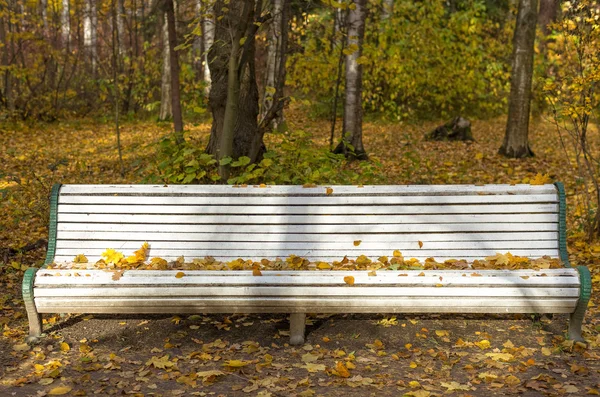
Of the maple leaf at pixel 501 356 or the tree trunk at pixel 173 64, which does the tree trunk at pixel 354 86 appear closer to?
the tree trunk at pixel 173 64

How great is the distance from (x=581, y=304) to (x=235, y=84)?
137 inches

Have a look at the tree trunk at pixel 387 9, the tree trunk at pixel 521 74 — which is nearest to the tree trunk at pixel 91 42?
the tree trunk at pixel 387 9

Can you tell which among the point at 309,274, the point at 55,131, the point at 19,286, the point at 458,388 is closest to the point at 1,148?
the point at 55,131

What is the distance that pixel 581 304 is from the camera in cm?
398

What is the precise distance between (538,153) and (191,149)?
7.00 meters

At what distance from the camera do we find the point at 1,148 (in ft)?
38.5

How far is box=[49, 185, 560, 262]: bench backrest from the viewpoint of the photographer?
4.52 metres

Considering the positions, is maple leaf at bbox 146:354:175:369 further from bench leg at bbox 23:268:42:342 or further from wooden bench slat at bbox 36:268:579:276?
bench leg at bbox 23:268:42:342

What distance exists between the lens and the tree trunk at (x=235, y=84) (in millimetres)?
6031

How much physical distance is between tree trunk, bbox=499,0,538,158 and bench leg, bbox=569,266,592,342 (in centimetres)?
672

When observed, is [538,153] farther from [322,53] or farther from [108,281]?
[108,281]

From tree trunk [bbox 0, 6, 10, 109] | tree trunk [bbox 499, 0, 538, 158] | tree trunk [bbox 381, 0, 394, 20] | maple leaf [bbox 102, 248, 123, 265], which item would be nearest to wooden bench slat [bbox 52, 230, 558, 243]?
maple leaf [bbox 102, 248, 123, 265]

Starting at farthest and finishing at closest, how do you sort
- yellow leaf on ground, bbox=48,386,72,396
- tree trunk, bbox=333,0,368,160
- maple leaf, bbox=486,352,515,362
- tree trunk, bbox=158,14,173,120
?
tree trunk, bbox=158,14,173,120
tree trunk, bbox=333,0,368,160
maple leaf, bbox=486,352,515,362
yellow leaf on ground, bbox=48,386,72,396

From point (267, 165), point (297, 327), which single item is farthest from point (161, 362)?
point (267, 165)
